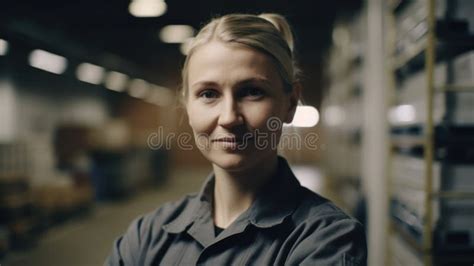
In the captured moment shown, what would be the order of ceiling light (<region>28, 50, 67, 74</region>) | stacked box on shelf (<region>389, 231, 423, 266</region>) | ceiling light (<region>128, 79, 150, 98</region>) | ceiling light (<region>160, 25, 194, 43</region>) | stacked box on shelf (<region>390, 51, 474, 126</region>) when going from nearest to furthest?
1. stacked box on shelf (<region>390, 51, 474, 126</region>)
2. stacked box on shelf (<region>389, 231, 423, 266</region>)
3. ceiling light (<region>160, 25, 194, 43</region>)
4. ceiling light (<region>28, 50, 67, 74</region>)
5. ceiling light (<region>128, 79, 150, 98</region>)

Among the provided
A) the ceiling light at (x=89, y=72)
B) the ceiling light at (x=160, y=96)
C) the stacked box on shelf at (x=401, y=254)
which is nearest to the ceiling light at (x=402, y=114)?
the stacked box on shelf at (x=401, y=254)

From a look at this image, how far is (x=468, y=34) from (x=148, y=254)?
173 centimetres

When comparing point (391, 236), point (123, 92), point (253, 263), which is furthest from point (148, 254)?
point (123, 92)

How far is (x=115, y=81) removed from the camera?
10828mm

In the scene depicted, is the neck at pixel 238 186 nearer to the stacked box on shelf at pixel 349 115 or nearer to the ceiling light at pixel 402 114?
the ceiling light at pixel 402 114

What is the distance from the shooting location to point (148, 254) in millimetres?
1021

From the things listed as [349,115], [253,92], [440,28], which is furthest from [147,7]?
[253,92]

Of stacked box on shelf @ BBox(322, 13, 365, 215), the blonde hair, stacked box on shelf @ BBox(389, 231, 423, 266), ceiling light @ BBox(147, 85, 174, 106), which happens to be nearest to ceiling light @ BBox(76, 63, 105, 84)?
ceiling light @ BBox(147, 85, 174, 106)

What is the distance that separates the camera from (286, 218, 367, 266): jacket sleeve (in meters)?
0.81

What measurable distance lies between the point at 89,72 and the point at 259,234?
894 centimetres

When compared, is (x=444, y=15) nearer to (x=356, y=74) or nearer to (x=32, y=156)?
(x=356, y=74)

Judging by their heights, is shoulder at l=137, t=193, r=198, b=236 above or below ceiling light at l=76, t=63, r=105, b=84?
below

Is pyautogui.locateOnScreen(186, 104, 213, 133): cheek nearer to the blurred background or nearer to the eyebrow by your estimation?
the eyebrow

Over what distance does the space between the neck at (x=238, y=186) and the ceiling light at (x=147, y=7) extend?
363 cm
